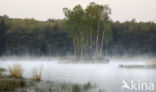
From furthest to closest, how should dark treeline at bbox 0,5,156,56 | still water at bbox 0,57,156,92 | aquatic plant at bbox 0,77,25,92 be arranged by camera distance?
1. dark treeline at bbox 0,5,156,56
2. still water at bbox 0,57,156,92
3. aquatic plant at bbox 0,77,25,92

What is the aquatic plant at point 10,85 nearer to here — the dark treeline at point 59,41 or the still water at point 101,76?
the still water at point 101,76

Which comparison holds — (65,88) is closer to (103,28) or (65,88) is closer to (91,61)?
(91,61)

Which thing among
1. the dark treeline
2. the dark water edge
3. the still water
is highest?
the dark treeline

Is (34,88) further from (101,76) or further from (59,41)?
(59,41)

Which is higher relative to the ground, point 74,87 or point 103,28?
point 103,28

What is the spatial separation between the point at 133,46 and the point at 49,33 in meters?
16.1

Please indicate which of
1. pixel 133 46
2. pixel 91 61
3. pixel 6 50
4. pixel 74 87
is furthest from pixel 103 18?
pixel 74 87

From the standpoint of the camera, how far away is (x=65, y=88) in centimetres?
1066

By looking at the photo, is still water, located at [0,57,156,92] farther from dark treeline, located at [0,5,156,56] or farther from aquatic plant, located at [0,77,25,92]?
dark treeline, located at [0,5,156,56]

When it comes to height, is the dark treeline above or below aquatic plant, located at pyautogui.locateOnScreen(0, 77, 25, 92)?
above

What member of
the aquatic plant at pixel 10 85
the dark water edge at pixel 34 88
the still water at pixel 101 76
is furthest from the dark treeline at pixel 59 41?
the aquatic plant at pixel 10 85

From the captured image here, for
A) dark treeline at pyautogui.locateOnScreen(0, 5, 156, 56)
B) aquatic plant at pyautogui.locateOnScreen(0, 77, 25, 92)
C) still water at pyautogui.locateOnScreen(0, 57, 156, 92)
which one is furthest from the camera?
dark treeline at pyautogui.locateOnScreen(0, 5, 156, 56)

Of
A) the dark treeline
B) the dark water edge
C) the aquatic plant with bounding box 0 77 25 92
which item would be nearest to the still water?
the dark water edge

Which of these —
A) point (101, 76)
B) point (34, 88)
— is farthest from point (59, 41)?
point (34, 88)
